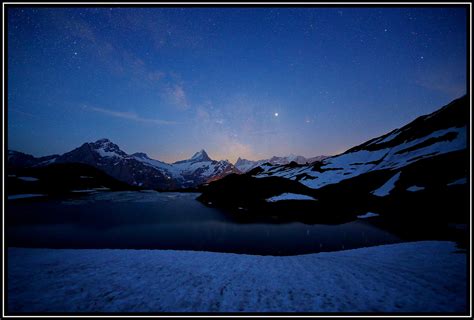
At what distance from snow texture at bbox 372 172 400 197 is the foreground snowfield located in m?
40.7

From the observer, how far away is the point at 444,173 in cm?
4369

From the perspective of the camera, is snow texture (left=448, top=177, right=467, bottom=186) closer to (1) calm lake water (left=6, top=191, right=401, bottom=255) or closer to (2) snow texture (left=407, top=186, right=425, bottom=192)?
(2) snow texture (left=407, top=186, right=425, bottom=192)

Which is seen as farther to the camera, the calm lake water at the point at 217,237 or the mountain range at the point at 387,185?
the mountain range at the point at 387,185

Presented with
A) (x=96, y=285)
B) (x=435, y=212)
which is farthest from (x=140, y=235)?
(x=435, y=212)

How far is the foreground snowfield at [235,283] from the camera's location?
29.1ft

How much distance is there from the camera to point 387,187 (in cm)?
5303

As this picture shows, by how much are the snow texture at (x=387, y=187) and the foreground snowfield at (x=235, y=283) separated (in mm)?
40744

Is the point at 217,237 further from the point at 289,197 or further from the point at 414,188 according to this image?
the point at 414,188

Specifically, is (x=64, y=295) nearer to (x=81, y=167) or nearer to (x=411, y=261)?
(x=411, y=261)

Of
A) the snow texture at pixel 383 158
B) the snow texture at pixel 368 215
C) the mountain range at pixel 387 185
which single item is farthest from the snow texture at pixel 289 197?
the snow texture at pixel 368 215

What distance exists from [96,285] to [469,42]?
23133 millimetres

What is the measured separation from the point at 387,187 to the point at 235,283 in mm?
58463

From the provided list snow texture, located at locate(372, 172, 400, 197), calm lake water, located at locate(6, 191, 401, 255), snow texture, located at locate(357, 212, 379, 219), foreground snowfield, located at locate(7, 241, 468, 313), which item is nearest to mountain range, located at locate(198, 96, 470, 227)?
snow texture, located at locate(372, 172, 400, 197)

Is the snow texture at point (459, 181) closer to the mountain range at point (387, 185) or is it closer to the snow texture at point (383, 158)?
the mountain range at point (387, 185)
